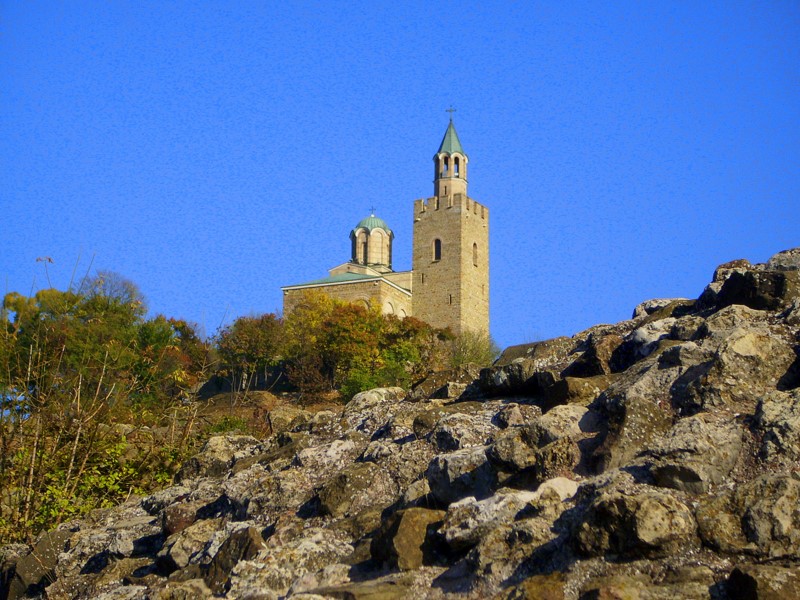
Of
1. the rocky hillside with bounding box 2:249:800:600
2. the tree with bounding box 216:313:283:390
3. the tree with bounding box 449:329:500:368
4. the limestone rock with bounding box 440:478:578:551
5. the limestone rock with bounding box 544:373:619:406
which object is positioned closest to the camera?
the rocky hillside with bounding box 2:249:800:600

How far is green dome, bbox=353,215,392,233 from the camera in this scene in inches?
2458

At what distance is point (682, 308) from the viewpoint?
8109mm

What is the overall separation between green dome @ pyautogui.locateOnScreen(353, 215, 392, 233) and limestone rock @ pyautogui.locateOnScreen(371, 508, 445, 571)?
57192 millimetres

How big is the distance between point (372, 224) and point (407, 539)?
57.8m

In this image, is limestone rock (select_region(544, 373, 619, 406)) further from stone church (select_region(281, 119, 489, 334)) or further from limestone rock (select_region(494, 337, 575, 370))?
stone church (select_region(281, 119, 489, 334))

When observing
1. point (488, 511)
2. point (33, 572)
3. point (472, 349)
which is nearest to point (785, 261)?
point (488, 511)

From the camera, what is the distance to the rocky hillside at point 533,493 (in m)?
4.36

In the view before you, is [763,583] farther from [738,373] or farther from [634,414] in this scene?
[738,373]

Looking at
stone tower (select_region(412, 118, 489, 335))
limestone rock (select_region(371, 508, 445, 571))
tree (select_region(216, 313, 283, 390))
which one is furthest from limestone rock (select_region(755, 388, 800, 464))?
stone tower (select_region(412, 118, 489, 335))

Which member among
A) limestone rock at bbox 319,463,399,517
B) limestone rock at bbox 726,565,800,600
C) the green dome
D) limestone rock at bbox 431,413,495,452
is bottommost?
limestone rock at bbox 726,565,800,600

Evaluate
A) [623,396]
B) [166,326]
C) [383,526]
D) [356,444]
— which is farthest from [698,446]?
[166,326]

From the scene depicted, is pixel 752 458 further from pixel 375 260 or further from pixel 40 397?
pixel 375 260

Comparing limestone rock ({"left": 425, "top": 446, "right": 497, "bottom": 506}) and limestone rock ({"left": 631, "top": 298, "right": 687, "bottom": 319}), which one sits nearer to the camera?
limestone rock ({"left": 425, "top": 446, "right": 497, "bottom": 506})

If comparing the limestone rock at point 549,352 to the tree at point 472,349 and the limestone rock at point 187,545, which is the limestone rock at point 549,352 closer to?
the limestone rock at point 187,545
